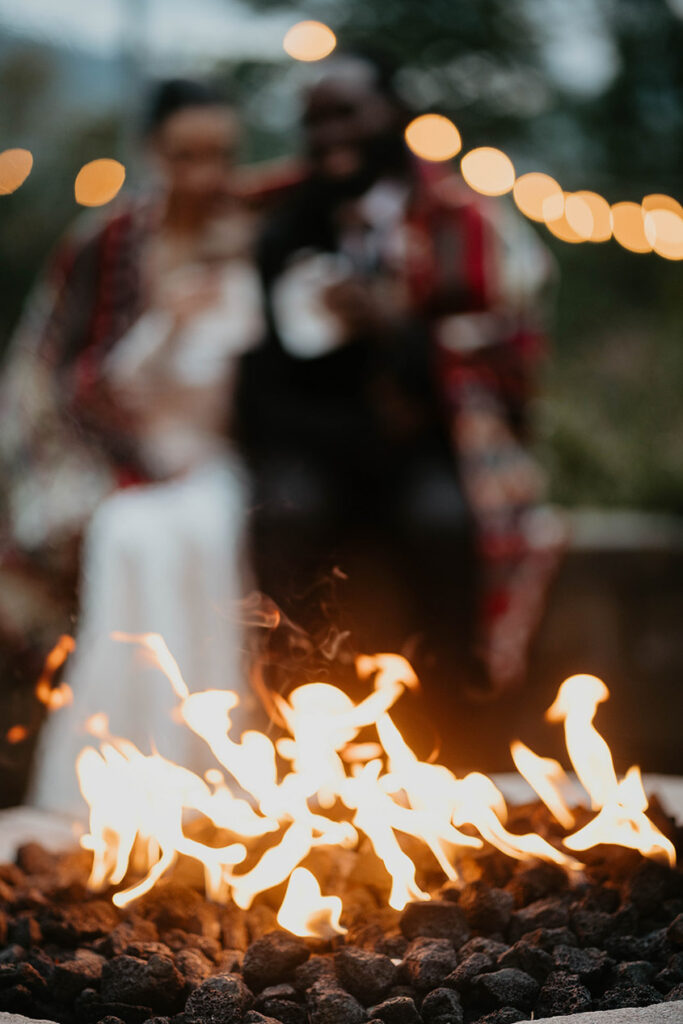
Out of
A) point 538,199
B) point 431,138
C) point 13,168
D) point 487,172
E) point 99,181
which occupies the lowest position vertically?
point 538,199

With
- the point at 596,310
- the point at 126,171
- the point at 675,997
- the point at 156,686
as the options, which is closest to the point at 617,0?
the point at 596,310

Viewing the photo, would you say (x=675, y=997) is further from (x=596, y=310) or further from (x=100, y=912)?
(x=596, y=310)

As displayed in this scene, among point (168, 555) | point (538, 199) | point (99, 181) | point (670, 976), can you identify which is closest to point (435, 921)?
point (670, 976)

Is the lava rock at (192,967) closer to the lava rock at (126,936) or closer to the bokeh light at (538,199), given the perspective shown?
the lava rock at (126,936)

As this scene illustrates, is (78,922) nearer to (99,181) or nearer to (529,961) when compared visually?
(529,961)

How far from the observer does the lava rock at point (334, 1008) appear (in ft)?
3.91

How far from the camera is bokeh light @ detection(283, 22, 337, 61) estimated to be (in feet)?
11.8

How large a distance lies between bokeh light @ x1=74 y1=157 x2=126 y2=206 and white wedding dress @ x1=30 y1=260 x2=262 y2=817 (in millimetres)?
819

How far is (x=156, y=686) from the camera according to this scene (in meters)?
2.48

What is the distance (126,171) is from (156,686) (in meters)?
1.85

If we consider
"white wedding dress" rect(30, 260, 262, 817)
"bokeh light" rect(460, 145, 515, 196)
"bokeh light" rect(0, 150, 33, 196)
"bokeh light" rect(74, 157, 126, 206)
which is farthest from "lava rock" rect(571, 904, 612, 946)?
"bokeh light" rect(74, 157, 126, 206)

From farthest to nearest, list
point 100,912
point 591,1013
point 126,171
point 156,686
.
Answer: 1. point 126,171
2. point 156,686
3. point 100,912
4. point 591,1013

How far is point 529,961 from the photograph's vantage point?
127 cm

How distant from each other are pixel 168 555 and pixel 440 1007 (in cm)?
153
